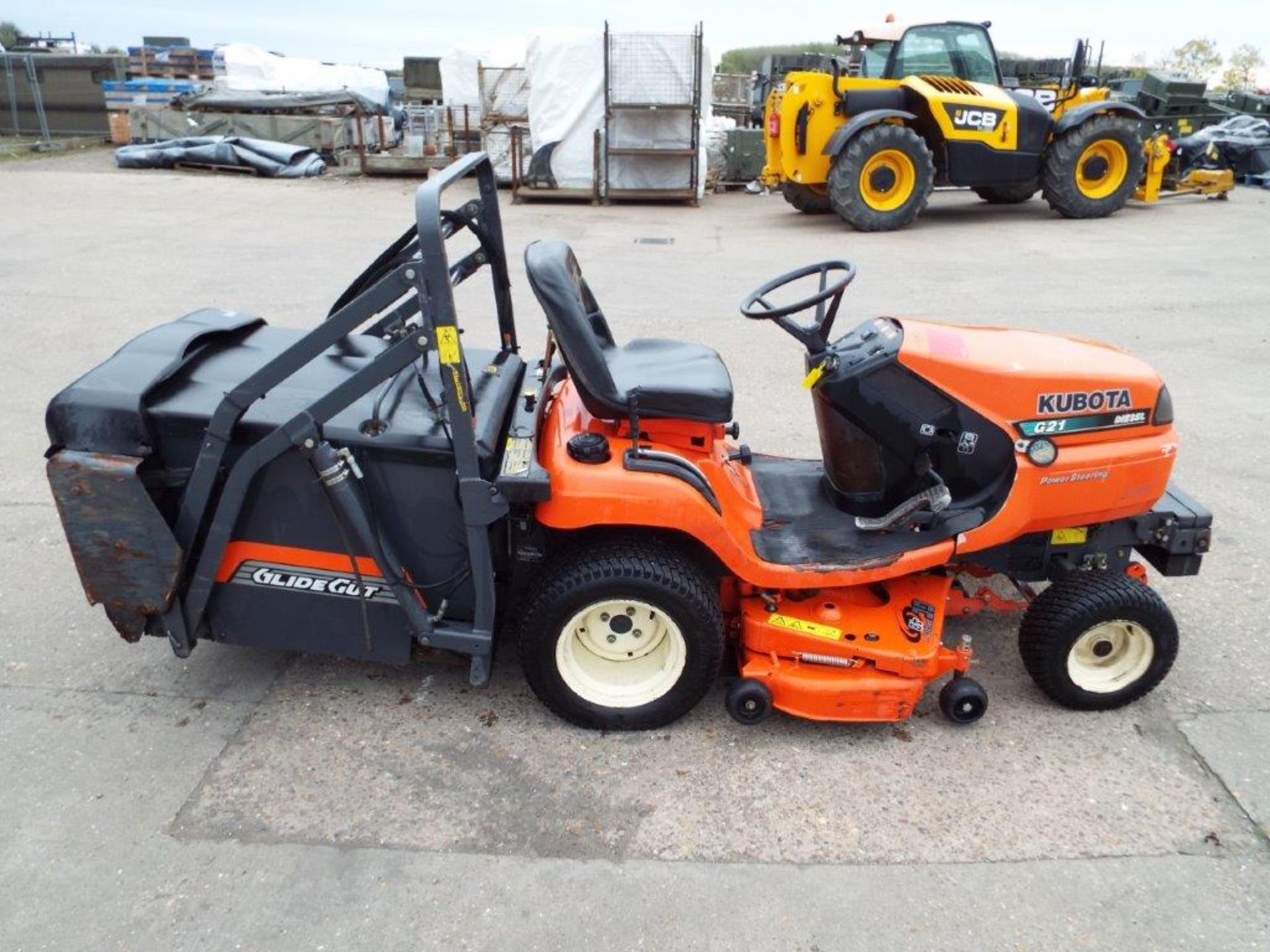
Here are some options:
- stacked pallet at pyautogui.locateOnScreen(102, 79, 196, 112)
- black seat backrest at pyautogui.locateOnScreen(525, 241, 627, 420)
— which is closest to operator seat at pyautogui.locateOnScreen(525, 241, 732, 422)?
black seat backrest at pyautogui.locateOnScreen(525, 241, 627, 420)

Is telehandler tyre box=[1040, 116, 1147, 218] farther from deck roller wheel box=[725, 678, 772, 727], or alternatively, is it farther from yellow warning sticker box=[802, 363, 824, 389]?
deck roller wheel box=[725, 678, 772, 727]

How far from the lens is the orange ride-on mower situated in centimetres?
278

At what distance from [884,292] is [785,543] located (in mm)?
5799

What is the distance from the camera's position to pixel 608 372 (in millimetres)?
2943

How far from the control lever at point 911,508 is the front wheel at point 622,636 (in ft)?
1.91

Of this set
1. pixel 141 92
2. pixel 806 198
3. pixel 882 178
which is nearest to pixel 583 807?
pixel 882 178

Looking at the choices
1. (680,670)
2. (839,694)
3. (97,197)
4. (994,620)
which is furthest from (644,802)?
(97,197)

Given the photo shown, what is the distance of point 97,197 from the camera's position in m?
13.4

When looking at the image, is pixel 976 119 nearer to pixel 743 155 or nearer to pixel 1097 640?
pixel 743 155

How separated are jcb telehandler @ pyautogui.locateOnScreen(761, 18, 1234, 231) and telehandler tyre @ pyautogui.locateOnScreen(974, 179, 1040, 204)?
771mm

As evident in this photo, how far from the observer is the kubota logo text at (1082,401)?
303 cm

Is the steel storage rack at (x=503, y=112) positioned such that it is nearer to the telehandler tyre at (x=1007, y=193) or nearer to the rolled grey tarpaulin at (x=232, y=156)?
the rolled grey tarpaulin at (x=232, y=156)

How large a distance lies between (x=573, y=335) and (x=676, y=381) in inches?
15.4

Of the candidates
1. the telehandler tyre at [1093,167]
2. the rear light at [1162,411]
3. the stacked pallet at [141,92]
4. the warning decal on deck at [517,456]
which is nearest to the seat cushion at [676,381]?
the warning decal on deck at [517,456]
